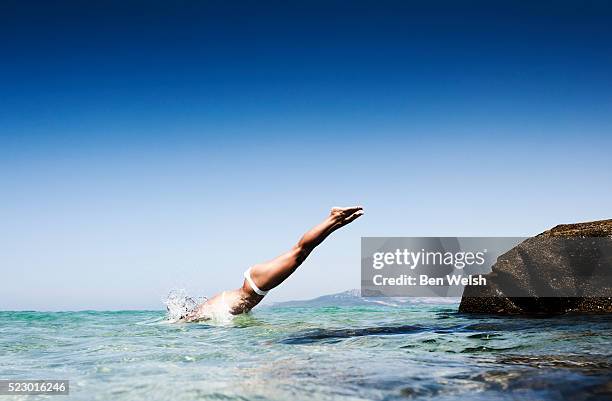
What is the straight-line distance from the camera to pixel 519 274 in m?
12.8

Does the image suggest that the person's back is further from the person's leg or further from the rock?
the rock

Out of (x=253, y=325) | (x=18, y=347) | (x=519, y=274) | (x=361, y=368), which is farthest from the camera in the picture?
(x=519, y=274)

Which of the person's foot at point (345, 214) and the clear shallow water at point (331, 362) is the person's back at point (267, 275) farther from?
the clear shallow water at point (331, 362)

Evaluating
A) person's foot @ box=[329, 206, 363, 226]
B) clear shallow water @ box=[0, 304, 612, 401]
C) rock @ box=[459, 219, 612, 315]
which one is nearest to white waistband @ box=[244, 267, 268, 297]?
clear shallow water @ box=[0, 304, 612, 401]

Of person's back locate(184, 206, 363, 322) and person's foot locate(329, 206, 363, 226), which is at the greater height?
person's foot locate(329, 206, 363, 226)

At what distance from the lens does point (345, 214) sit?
9227mm

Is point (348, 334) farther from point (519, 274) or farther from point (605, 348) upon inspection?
point (519, 274)

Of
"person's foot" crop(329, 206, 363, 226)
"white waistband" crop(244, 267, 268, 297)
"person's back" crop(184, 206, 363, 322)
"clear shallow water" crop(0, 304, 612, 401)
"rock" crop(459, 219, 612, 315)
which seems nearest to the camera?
"clear shallow water" crop(0, 304, 612, 401)

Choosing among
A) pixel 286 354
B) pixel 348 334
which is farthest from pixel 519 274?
pixel 286 354

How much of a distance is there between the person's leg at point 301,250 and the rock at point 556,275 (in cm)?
578

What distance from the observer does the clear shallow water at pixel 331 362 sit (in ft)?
13.4

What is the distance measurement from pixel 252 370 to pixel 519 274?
9464 mm

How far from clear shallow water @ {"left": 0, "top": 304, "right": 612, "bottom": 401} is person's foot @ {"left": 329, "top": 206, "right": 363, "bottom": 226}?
1.98 metres

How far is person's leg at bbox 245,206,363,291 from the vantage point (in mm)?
9234
